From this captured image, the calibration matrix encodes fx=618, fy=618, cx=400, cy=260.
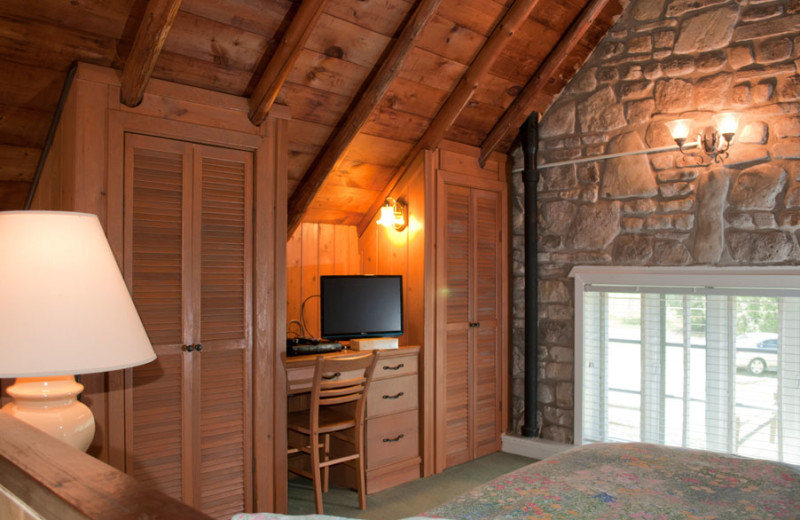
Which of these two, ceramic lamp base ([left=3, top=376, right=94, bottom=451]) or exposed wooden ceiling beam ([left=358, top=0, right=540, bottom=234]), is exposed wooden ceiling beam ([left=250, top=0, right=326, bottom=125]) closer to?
exposed wooden ceiling beam ([left=358, top=0, right=540, bottom=234])

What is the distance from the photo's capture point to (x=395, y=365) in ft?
13.1

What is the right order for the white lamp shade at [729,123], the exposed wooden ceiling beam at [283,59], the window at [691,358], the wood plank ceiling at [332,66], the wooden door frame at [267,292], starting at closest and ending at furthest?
1. the wood plank ceiling at [332,66]
2. the exposed wooden ceiling beam at [283,59]
3. the wooden door frame at [267,292]
4. the window at [691,358]
5. the white lamp shade at [729,123]

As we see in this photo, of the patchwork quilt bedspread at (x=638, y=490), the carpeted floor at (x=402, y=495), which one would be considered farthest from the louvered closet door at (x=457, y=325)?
the patchwork quilt bedspread at (x=638, y=490)

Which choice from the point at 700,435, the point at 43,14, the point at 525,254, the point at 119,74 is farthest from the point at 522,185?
the point at 43,14

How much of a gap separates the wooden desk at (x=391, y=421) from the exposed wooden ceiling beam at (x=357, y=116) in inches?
40.1

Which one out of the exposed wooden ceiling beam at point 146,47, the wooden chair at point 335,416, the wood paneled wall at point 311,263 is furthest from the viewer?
the wood paneled wall at point 311,263

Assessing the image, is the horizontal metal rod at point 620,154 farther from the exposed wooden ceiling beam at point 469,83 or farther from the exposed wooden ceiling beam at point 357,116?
the exposed wooden ceiling beam at point 357,116

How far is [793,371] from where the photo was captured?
139 inches

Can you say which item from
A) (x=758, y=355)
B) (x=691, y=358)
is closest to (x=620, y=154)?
(x=691, y=358)

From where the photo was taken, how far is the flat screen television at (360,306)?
A: 3928mm

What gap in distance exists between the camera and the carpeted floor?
3.52 meters

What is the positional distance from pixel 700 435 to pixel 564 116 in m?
2.36

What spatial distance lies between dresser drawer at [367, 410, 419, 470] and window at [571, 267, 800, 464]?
1.24 m

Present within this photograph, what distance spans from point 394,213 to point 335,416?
1438mm
